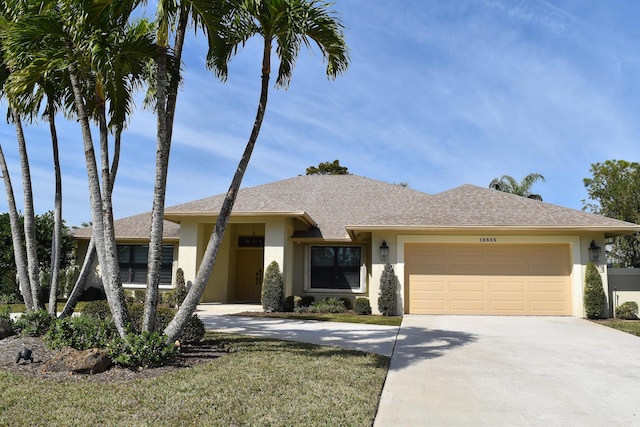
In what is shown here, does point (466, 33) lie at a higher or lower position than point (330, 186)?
higher

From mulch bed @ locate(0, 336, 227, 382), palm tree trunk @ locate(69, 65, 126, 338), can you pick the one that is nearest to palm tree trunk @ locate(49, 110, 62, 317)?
mulch bed @ locate(0, 336, 227, 382)

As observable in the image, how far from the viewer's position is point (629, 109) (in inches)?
632

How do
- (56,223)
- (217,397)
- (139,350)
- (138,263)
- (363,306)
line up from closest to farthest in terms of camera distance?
(217,397), (139,350), (56,223), (363,306), (138,263)

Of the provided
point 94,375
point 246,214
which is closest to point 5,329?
point 94,375

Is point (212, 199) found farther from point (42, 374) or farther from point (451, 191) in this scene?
point (42, 374)

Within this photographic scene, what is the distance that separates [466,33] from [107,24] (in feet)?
32.5

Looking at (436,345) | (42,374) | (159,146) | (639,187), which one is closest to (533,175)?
(639,187)

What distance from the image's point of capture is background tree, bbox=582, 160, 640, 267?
2336cm

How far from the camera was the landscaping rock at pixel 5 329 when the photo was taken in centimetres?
834

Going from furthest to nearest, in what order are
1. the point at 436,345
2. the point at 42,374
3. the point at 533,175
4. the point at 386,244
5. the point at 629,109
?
the point at 533,175 → the point at 629,109 → the point at 386,244 → the point at 436,345 → the point at 42,374

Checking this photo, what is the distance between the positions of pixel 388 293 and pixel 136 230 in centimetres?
1120

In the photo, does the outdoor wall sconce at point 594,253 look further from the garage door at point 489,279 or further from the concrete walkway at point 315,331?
the concrete walkway at point 315,331

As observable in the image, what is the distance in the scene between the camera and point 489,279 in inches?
575

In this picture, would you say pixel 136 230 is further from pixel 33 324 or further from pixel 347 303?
pixel 33 324
